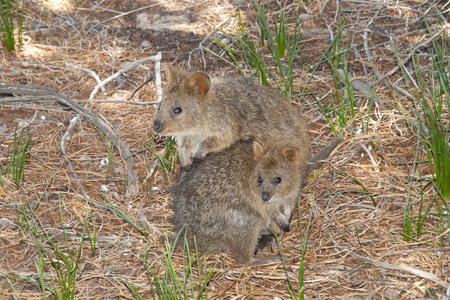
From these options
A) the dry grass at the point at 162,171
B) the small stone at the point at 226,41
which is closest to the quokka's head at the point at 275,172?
the dry grass at the point at 162,171

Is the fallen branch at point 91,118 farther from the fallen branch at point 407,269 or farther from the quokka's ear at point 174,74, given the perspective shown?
the fallen branch at point 407,269

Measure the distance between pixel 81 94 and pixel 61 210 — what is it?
1.94 metres

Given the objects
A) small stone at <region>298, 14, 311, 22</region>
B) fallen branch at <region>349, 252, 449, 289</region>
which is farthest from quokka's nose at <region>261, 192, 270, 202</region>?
small stone at <region>298, 14, 311, 22</region>

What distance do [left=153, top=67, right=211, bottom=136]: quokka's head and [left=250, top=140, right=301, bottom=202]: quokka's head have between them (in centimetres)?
68

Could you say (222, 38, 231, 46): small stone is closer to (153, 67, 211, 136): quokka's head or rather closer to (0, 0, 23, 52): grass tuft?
(153, 67, 211, 136): quokka's head

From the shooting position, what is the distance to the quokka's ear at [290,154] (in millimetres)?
4914

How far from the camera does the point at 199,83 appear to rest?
5211 mm

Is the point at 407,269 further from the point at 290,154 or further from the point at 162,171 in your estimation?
the point at 162,171

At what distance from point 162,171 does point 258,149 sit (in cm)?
119

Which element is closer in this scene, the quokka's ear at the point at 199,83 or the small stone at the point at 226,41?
the quokka's ear at the point at 199,83

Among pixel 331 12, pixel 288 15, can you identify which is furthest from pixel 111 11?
pixel 331 12

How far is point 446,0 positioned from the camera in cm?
694

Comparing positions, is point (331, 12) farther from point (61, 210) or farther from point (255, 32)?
point (61, 210)

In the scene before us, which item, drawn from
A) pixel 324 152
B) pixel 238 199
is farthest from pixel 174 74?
pixel 324 152
